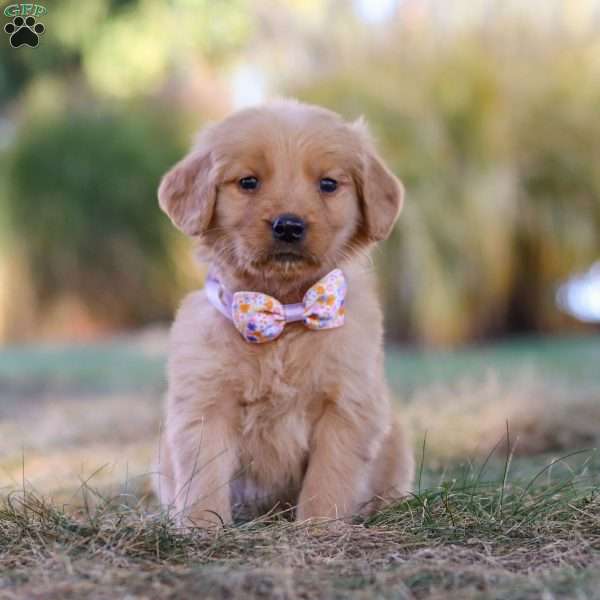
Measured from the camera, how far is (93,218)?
11797 mm

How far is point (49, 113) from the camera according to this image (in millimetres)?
12406

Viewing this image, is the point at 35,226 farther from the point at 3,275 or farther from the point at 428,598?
the point at 428,598

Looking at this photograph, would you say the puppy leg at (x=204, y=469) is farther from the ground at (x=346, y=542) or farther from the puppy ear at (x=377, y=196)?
the puppy ear at (x=377, y=196)

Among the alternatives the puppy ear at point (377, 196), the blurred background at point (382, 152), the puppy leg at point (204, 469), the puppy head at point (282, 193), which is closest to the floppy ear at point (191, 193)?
A: the puppy head at point (282, 193)

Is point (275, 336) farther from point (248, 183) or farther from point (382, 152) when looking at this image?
point (382, 152)

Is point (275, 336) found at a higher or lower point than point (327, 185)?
lower

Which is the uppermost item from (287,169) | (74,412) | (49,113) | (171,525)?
(49,113)

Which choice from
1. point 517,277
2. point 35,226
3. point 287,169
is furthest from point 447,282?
point 287,169

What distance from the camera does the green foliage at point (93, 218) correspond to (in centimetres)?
1158

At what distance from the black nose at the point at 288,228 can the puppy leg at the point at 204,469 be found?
557 mm

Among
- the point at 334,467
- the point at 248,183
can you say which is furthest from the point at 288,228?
the point at 334,467

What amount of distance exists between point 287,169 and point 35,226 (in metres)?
9.26

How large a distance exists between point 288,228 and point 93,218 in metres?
9.45

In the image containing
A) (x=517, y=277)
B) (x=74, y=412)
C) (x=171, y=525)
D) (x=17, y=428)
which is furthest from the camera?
(x=517, y=277)
